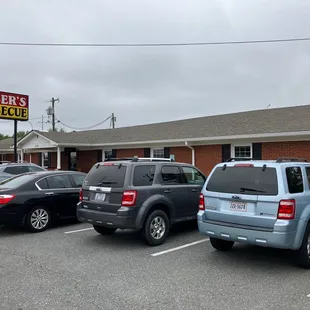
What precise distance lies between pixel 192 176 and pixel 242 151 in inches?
283

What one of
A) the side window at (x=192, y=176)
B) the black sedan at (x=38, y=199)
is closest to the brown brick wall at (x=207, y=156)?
the side window at (x=192, y=176)

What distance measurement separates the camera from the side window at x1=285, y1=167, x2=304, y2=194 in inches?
212

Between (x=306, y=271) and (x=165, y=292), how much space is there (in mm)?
2371

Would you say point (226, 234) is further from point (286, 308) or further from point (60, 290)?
point (60, 290)

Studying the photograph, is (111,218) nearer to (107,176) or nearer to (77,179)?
(107,176)

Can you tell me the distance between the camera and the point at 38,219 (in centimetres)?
847

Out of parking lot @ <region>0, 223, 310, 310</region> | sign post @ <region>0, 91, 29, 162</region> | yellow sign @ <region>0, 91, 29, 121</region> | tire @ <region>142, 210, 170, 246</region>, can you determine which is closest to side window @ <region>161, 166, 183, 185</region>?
tire @ <region>142, 210, 170, 246</region>

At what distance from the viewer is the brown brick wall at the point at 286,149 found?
13.0 meters

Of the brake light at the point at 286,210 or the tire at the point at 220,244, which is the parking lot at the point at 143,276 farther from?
the brake light at the point at 286,210

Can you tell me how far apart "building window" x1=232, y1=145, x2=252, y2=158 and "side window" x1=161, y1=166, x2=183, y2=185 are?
7.53m

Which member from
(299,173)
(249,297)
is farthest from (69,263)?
(299,173)

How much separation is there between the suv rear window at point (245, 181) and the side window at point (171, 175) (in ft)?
5.22

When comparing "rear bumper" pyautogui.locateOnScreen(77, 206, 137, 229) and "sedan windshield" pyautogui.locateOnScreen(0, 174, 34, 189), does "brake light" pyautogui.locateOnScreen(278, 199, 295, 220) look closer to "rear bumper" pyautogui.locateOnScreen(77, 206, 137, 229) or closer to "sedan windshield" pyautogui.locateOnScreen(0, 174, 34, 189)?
"rear bumper" pyautogui.locateOnScreen(77, 206, 137, 229)

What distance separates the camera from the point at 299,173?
573 cm
